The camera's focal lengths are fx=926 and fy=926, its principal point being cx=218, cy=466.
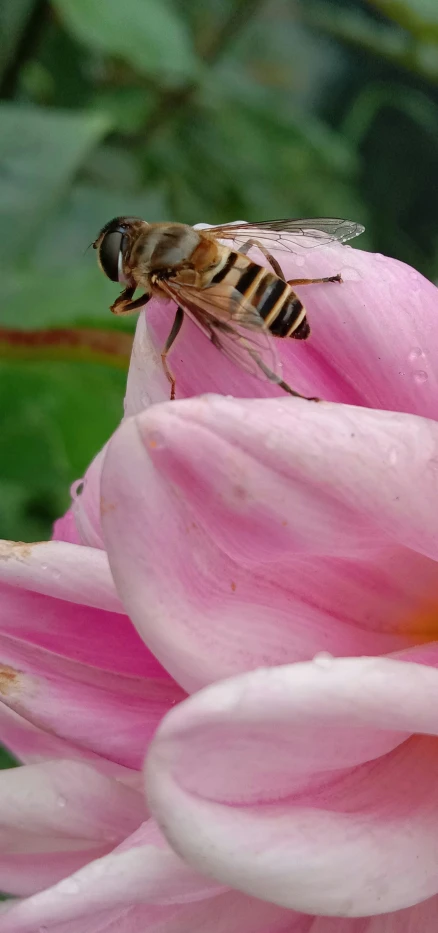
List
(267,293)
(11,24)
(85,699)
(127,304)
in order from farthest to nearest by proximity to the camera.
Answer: (11,24) < (127,304) < (267,293) < (85,699)

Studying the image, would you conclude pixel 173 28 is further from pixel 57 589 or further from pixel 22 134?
pixel 57 589

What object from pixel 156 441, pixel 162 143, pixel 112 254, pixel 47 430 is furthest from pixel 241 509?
pixel 162 143

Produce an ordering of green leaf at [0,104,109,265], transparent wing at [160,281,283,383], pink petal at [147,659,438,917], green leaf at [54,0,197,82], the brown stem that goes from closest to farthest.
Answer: pink petal at [147,659,438,917] → transparent wing at [160,281,283,383] → the brown stem → green leaf at [0,104,109,265] → green leaf at [54,0,197,82]

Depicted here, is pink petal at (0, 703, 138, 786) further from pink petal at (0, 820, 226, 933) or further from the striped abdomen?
the striped abdomen

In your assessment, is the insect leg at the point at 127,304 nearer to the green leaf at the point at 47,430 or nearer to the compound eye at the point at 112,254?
the compound eye at the point at 112,254

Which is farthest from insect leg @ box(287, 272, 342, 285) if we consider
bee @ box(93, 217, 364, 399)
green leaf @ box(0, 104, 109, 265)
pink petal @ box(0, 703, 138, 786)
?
green leaf @ box(0, 104, 109, 265)

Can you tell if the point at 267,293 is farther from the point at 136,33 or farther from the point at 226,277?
the point at 136,33

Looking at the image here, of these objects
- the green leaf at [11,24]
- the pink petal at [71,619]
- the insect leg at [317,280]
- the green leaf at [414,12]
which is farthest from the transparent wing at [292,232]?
the green leaf at [11,24]
